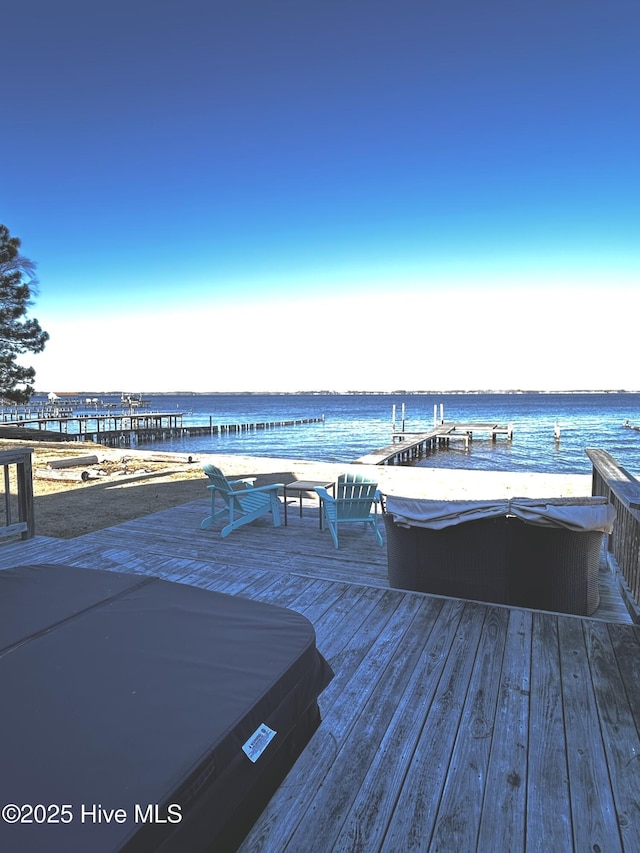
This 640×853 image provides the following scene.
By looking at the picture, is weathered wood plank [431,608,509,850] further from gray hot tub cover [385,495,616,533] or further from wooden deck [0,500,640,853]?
gray hot tub cover [385,495,616,533]

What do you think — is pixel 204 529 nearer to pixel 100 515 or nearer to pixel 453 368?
pixel 100 515

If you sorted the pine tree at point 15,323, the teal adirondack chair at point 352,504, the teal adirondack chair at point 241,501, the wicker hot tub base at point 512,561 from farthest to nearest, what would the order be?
the pine tree at point 15,323
the teal adirondack chair at point 241,501
the teal adirondack chair at point 352,504
the wicker hot tub base at point 512,561

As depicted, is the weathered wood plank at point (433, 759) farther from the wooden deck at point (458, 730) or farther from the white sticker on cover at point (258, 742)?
the white sticker on cover at point (258, 742)

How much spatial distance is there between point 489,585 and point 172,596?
101 inches

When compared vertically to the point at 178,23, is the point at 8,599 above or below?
below

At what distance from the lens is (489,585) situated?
3.40 meters

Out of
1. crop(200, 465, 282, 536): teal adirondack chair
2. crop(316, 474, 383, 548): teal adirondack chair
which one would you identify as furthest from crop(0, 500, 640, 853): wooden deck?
crop(200, 465, 282, 536): teal adirondack chair

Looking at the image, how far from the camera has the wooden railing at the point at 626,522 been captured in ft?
10.1

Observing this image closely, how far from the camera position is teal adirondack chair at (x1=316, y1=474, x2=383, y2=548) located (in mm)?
5117

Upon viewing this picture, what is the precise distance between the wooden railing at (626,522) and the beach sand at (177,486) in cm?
249

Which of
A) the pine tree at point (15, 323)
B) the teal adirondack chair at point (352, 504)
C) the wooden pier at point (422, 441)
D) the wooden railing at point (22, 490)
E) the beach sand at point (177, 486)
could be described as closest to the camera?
the wooden railing at point (22, 490)

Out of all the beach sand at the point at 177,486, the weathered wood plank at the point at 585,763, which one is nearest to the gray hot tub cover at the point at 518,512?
the weathered wood plank at the point at 585,763

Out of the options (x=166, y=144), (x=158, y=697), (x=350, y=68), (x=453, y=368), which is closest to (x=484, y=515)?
(x=158, y=697)

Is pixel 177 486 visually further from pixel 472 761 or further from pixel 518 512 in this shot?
pixel 472 761
